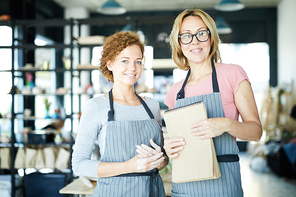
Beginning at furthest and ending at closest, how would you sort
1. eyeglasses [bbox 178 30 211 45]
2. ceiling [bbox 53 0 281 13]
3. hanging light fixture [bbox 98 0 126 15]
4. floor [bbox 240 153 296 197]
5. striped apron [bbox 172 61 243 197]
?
ceiling [bbox 53 0 281 13] → hanging light fixture [bbox 98 0 126 15] → floor [bbox 240 153 296 197] → eyeglasses [bbox 178 30 211 45] → striped apron [bbox 172 61 243 197]

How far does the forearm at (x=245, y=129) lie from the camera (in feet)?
3.93

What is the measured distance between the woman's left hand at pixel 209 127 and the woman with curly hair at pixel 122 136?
0.86 ft

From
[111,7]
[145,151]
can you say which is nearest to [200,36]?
[145,151]

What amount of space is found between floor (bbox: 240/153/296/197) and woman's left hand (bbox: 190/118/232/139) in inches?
145

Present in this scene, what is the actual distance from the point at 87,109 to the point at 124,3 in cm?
654

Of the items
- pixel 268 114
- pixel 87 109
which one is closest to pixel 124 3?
pixel 268 114

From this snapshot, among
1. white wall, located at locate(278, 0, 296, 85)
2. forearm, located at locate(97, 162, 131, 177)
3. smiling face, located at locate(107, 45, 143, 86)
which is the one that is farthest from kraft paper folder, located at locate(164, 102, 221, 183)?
white wall, located at locate(278, 0, 296, 85)

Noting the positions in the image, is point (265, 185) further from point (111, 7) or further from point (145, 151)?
point (145, 151)

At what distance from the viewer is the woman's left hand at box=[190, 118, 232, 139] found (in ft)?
3.77

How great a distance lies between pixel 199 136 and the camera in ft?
3.85

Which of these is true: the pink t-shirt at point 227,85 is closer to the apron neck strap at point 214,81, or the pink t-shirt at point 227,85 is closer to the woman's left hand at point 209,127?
the apron neck strap at point 214,81

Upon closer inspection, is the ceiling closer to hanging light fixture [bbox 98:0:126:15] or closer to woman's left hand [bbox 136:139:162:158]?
hanging light fixture [bbox 98:0:126:15]

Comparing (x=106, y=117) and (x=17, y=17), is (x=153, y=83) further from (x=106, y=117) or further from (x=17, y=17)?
(x=106, y=117)

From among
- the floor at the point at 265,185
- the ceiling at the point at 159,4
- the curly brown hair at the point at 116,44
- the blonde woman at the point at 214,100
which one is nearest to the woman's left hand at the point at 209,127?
the blonde woman at the point at 214,100
